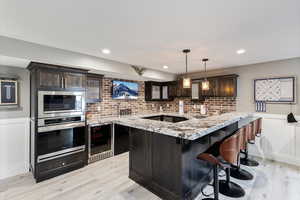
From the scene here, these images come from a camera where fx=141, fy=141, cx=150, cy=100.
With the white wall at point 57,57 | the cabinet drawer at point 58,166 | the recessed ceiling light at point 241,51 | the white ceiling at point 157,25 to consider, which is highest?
the white ceiling at point 157,25

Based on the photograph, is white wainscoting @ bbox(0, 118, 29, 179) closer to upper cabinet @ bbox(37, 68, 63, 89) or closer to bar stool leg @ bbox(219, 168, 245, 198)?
upper cabinet @ bbox(37, 68, 63, 89)

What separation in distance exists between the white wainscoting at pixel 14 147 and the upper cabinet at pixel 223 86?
4842 millimetres

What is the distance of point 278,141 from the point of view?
3508 millimetres

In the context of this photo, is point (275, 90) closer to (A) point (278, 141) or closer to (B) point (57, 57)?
(A) point (278, 141)

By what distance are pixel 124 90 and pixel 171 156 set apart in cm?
313

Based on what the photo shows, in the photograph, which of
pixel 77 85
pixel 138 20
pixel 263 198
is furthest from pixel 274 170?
pixel 77 85

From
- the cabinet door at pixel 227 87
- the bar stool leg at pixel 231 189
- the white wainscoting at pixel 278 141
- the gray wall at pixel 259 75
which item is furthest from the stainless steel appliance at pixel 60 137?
the white wainscoting at pixel 278 141

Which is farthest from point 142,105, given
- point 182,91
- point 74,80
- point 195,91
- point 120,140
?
point 74,80

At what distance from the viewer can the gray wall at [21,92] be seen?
280 cm

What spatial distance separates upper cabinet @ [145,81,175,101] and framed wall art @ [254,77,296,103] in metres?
2.60

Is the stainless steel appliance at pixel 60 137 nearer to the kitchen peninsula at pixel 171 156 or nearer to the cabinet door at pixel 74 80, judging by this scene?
the cabinet door at pixel 74 80

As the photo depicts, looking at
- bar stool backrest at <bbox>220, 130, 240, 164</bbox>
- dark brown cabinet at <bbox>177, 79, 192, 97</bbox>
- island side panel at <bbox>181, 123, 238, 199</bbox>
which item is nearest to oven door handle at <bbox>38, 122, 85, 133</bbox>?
island side panel at <bbox>181, 123, 238, 199</bbox>

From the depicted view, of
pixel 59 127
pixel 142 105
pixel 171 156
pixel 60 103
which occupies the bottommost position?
pixel 171 156

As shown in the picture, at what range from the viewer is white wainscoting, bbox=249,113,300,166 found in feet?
10.8
